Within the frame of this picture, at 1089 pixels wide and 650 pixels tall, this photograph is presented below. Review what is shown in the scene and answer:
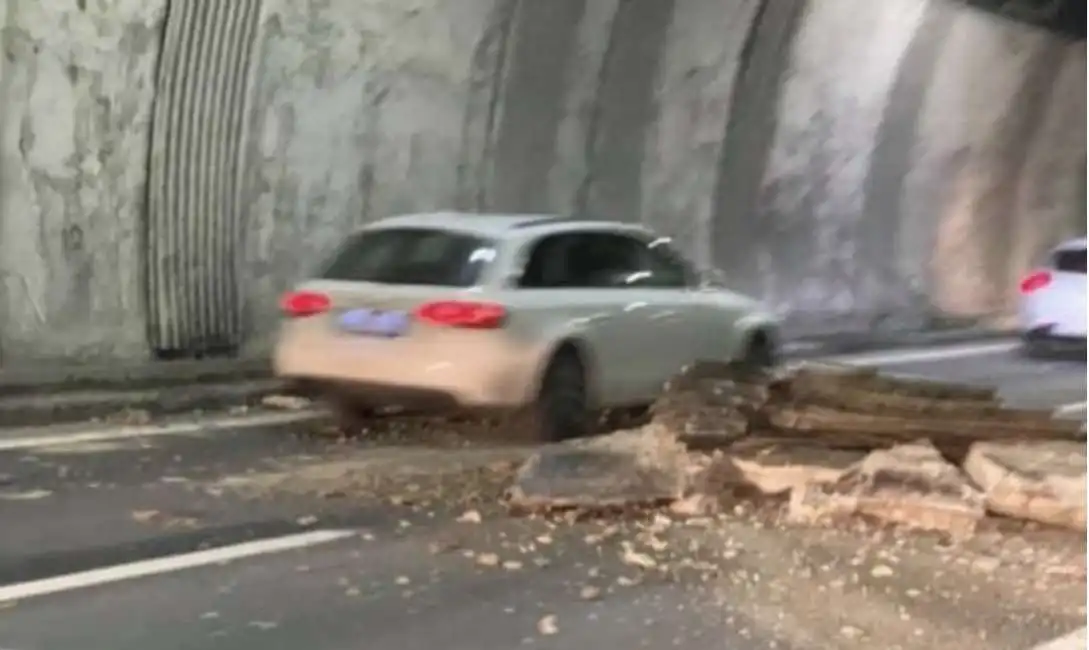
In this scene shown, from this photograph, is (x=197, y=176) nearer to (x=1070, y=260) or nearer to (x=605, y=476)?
(x=605, y=476)

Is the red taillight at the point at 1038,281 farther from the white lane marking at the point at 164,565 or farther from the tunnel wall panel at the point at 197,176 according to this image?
the white lane marking at the point at 164,565

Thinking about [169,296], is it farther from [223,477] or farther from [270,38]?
[223,477]

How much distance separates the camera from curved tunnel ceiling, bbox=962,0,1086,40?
24188mm

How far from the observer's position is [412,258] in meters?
10.5

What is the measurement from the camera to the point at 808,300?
22.5 metres

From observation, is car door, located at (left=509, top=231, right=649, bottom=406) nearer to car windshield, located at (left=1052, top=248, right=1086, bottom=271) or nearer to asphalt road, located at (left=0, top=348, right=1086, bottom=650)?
asphalt road, located at (left=0, top=348, right=1086, bottom=650)

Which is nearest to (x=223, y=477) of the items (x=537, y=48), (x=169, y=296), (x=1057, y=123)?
(x=169, y=296)

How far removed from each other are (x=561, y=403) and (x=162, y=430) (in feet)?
8.44

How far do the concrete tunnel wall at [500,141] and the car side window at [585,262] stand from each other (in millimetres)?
3967

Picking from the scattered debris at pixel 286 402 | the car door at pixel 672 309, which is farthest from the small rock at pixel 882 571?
the scattered debris at pixel 286 402

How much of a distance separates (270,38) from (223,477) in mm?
5928

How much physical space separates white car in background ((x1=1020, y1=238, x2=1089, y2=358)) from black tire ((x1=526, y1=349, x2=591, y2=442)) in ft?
26.4

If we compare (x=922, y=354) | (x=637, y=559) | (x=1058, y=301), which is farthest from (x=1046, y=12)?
(x=637, y=559)

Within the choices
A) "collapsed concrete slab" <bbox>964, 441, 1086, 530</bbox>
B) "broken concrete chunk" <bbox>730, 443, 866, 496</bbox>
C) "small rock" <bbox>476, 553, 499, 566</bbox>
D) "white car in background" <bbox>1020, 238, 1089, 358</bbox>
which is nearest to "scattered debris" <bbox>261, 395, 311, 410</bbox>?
"broken concrete chunk" <bbox>730, 443, 866, 496</bbox>
